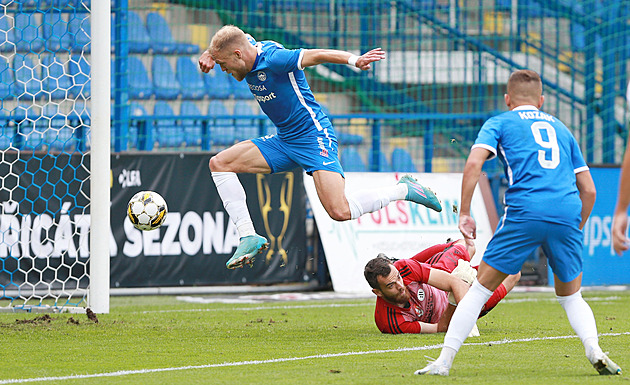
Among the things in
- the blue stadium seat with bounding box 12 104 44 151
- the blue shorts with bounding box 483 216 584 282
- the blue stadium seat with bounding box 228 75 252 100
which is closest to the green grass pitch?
the blue shorts with bounding box 483 216 584 282

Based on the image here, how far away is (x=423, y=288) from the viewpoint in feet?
22.4

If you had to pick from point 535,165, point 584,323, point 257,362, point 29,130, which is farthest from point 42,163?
point 584,323

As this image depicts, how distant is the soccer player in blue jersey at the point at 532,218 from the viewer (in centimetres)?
461

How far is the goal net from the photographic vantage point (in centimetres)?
936

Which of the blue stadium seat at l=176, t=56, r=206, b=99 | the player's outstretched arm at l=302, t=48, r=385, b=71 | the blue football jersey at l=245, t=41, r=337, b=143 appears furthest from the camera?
the blue stadium seat at l=176, t=56, r=206, b=99

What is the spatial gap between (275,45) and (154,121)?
18.8 ft

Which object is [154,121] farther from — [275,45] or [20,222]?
[275,45]

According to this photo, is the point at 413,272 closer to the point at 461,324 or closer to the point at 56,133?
the point at 461,324

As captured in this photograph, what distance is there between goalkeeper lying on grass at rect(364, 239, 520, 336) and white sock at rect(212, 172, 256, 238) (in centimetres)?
123

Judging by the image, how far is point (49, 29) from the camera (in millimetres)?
10461

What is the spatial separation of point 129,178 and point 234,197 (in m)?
3.93

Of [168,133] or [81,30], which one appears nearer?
[81,30]

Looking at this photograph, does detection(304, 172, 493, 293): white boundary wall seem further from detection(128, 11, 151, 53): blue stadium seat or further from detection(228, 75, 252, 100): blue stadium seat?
detection(128, 11, 151, 53): blue stadium seat

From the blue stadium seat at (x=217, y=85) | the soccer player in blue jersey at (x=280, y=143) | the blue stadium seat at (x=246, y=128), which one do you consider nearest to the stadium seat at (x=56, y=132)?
the blue stadium seat at (x=246, y=128)
